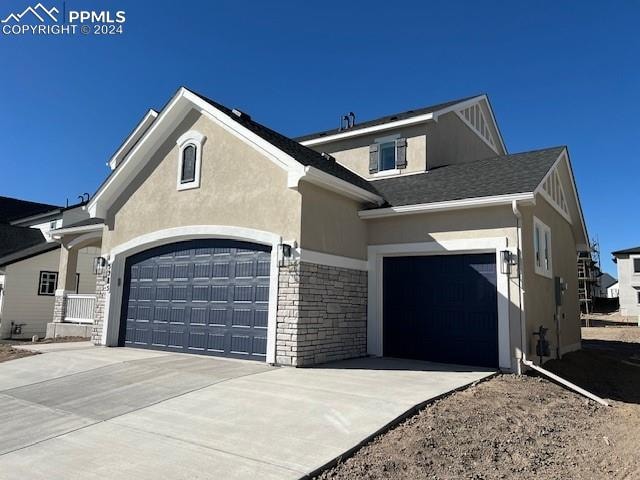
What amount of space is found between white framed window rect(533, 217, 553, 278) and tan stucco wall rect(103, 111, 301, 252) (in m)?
5.74

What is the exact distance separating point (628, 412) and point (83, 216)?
82.9ft

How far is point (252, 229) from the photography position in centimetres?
1049

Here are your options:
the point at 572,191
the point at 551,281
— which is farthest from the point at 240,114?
the point at 572,191

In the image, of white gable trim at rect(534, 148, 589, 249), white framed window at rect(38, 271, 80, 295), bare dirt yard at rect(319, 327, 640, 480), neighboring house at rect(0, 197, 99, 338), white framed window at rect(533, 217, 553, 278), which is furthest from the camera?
white framed window at rect(38, 271, 80, 295)

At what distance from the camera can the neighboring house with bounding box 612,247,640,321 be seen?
40312mm

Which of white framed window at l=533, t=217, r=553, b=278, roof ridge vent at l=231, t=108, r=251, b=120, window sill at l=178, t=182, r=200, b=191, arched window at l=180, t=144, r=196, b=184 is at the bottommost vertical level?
white framed window at l=533, t=217, r=553, b=278

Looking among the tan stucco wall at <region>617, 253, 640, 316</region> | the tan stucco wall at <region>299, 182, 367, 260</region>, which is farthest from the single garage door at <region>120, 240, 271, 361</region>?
the tan stucco wall at <region>617, 253, 640, 316</region>

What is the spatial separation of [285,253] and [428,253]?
3526 mm

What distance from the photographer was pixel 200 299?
448 inches

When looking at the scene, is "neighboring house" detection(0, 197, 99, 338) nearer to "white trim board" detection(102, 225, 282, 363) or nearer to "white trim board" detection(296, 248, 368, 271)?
"white trim board" detection(102, 225, 282, 363)

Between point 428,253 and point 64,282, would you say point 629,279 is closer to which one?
point 428,253

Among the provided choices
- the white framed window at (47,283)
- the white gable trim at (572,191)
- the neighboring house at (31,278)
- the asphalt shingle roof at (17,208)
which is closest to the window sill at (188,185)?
the white gable trim at (572,191)

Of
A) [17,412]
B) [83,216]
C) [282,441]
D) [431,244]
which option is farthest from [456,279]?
[83,216]

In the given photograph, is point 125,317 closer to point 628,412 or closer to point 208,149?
point 208,149
